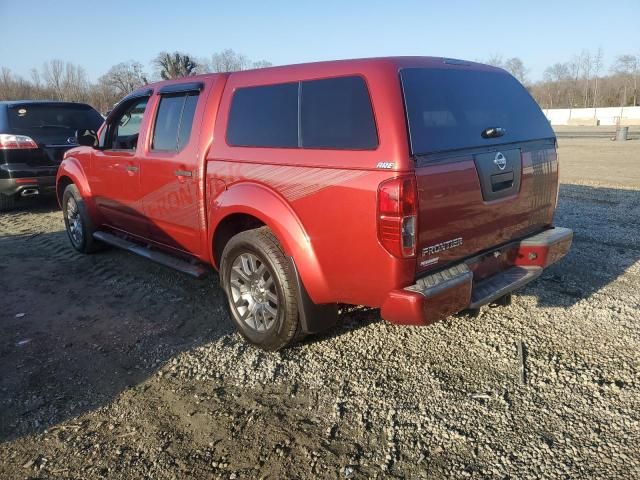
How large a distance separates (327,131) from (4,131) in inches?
275

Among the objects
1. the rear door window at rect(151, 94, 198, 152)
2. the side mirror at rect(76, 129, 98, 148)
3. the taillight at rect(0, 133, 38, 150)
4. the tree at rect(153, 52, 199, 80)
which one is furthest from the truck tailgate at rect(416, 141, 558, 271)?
the tree at rect(153, 52, 199, 80)

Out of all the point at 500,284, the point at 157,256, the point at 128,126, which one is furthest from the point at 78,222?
the point at 500,284

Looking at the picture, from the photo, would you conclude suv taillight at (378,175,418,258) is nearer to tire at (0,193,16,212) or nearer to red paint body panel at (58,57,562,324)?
red paint body panel at (58,57,562,324)

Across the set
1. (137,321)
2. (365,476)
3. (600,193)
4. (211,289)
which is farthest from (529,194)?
(600,193)

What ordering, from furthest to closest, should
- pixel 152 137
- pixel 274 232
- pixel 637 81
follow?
pixel 637 81 → pixel 152 137 → pixel 274 232

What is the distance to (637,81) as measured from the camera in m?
79.4

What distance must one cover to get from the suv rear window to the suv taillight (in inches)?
11.5

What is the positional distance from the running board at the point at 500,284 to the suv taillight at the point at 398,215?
0.67 metres

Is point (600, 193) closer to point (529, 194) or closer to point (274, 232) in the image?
point (529, 194)

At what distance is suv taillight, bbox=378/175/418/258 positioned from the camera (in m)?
2.66

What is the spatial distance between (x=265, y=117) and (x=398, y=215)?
1420mm

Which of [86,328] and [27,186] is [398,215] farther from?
[27,186]

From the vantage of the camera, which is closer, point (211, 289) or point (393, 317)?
point (393, 317)

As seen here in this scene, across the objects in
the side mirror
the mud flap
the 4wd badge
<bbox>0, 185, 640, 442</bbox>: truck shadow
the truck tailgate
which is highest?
the side mirror
